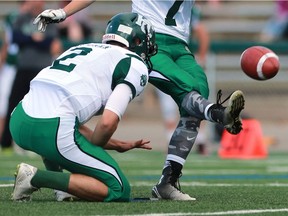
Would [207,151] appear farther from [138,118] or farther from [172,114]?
[138,118]

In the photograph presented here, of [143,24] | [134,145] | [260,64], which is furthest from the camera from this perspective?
[260,64]

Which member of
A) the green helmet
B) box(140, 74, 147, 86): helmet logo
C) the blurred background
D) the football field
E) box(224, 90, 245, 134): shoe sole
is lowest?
the blurred background

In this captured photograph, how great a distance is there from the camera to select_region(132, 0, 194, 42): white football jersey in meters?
6.48

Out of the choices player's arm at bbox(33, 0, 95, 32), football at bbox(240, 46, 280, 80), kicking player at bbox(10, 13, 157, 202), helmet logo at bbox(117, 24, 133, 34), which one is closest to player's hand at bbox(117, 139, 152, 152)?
kicking player at bbox(10, 13, 157, 202)

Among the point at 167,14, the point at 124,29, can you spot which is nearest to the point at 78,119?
the point at 124,29

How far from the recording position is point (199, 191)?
21.7ft

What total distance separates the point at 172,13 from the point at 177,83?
2.06 ft

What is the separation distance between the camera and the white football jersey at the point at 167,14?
648 centimetres

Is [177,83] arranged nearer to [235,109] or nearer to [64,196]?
[235,109]

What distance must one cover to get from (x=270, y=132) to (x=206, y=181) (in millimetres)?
7563

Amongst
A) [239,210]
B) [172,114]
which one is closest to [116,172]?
[239,210]

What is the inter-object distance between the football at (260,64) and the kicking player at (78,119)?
3.41ft

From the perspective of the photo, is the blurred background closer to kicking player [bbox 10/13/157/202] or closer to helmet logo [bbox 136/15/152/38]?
helmet logo [bbox 136/15/152/38]

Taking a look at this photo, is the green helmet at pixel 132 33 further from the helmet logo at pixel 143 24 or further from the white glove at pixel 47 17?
the white glove at pixel 47 17
